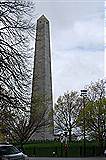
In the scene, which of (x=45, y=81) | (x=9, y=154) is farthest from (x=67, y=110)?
(x=9, y=154)

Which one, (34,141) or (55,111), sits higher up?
(55,111)

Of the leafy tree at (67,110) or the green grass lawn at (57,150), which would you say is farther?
the leafy tree at (67,110)

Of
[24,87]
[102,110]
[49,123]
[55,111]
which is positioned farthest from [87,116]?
[24,87]

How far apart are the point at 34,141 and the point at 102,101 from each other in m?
13.4

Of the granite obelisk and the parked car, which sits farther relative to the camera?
the granite obelisk

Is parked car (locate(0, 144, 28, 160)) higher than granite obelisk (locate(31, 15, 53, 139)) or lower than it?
lower

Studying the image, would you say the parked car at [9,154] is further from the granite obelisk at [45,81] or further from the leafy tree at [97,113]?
the leafy tree at [97,113]

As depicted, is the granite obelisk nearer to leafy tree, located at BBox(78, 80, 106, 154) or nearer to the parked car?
leafy tree, located at BBox(78, 80, 106, 154)

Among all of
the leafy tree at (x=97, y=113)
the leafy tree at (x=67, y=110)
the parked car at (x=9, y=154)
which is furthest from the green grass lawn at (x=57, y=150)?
the parked car at (x=9, y=154)

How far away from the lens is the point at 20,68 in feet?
66.2

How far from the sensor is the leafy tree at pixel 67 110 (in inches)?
2687

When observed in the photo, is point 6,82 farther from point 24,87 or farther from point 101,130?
point 101,130

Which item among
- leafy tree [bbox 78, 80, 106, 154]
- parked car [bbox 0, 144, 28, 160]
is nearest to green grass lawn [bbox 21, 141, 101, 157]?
leafy tree [bbox 78, 80, 106, 154]

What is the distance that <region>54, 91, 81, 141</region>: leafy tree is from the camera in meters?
68.2
